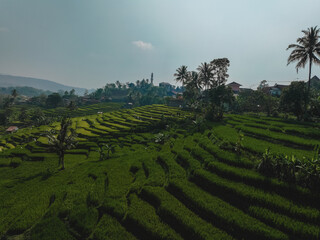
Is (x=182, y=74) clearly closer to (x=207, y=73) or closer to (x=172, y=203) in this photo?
(x=207, y=73)

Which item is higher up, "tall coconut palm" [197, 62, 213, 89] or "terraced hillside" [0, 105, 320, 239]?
"tall coconut palm" [197, 62, 213, 89]

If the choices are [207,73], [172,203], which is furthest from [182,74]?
[172,203]

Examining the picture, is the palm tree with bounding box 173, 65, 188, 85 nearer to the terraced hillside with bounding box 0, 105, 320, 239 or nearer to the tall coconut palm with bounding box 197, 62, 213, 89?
the tall coconut palm with bounding box 197, 62, 213, 89

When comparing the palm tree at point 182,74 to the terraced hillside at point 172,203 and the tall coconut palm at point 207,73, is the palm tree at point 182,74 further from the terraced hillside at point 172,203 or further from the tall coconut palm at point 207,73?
the terraced hillside at point 172,203

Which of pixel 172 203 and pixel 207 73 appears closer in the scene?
pixel 172 203

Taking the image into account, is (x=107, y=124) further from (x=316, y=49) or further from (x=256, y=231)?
(x=316, y=49)

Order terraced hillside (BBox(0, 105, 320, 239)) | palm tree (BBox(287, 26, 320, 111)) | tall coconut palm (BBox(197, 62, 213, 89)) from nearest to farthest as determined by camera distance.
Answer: terraced hillside (BBox(0, 105, 320, 239))
palm tree (BBox(287, 26, 320, 111))
tall coconut palm (BBox(197, 62, 213, 89))

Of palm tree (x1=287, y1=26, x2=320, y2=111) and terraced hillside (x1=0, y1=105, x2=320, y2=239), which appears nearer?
terraced hillside (x1=0, y1=105, x2=320, y2=239)

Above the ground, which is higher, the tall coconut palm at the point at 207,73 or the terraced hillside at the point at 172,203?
the tall coconut palm at the point at 207,73

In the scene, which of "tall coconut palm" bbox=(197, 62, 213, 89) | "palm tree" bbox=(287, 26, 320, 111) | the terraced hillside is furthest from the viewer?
"tall coconut palm" bbox=(197, 62, 213, 89)

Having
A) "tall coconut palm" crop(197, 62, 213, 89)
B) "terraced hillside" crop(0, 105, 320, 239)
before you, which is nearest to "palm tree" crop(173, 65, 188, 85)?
"tall coconut palm" crop(197, 62, 213, 89)

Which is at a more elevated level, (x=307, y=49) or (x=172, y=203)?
(x=307, y=49)

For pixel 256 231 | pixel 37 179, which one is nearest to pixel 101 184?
pixel 37 179

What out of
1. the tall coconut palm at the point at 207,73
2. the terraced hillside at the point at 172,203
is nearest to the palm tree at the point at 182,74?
the tall coconut palm at the point at 207,73
